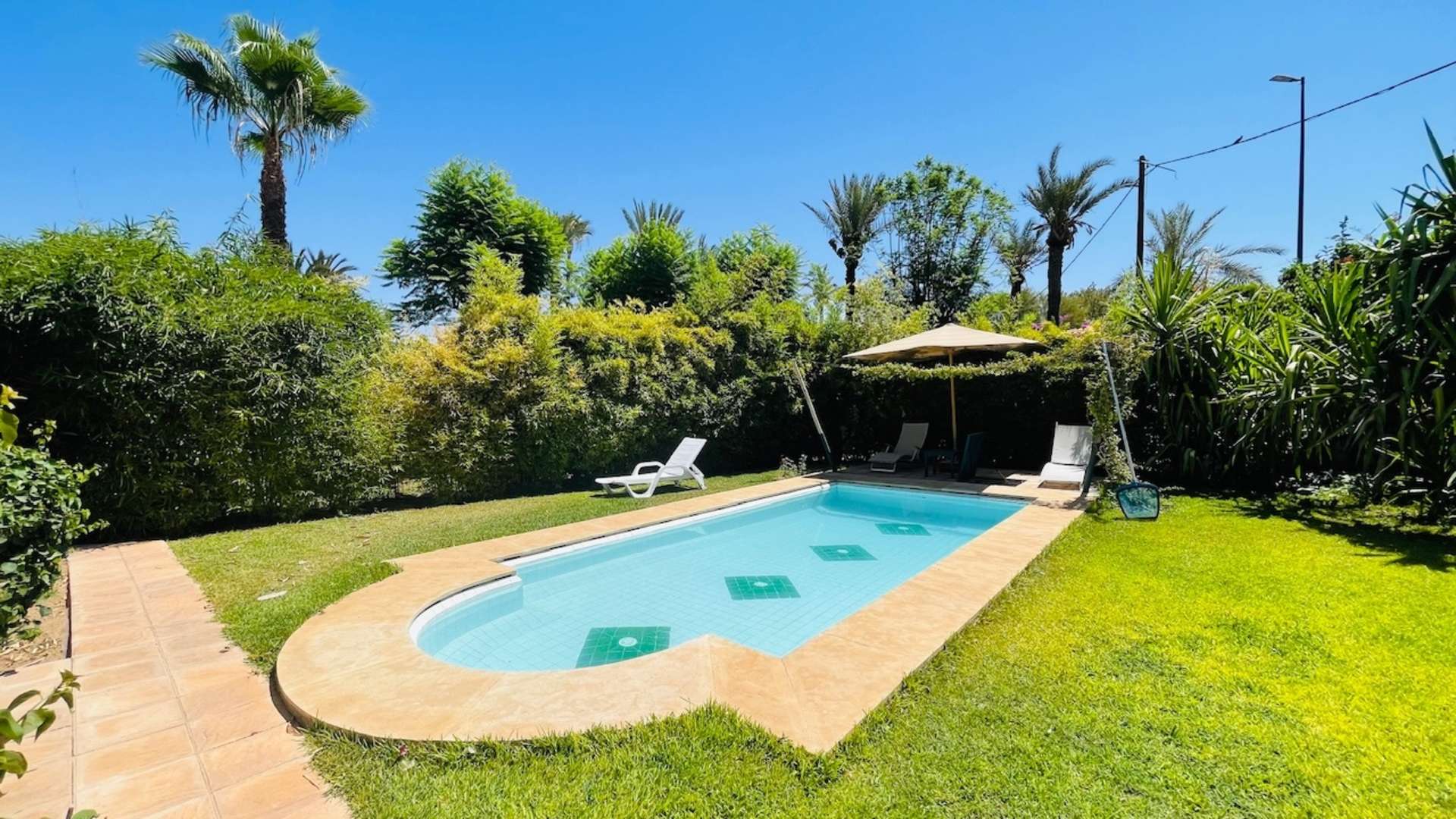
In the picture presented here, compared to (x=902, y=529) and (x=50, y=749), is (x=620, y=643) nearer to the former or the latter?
(x=50, y=749)

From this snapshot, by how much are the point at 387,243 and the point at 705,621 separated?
21302 mm

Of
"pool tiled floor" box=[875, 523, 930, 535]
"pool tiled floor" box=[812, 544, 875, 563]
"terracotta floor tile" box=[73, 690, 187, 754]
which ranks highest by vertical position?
"terracotta floor tile" box=[73, 690, 187, 754]

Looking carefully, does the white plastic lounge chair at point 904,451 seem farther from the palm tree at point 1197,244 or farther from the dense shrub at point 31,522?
the palm tree at point 1197,244

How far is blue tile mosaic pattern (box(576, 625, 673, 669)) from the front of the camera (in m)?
4.88

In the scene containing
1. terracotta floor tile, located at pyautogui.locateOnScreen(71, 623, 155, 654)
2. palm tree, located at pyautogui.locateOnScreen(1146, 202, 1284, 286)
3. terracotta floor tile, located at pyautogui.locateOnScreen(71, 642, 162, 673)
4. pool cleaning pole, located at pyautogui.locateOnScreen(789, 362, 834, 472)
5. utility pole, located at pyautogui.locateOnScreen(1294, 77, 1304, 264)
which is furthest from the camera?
palm tree, located at pyautogui.locateOnScreen(1146, 202, 1284, 286)

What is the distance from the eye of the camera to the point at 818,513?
1036 centimetres

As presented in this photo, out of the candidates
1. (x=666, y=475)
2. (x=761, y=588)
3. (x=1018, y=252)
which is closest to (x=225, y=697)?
(x=761, y=588)

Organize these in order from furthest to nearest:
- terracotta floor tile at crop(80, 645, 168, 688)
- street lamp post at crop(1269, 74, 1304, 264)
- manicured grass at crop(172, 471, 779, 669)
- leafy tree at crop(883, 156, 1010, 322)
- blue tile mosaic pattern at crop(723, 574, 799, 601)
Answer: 1. leafy tree at crop(883, 156, 1010, 322)
2. street lamp post at crop(1269, 74, 1304, 264)
3. blue tile mosaic pattern at crop(723, 574, 799, 601)
4. manicured grass at crop(172, 471, 779, 669)
5. terracotta floor tile at crop(80, 645, 168, 688)

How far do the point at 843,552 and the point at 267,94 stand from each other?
16.6m

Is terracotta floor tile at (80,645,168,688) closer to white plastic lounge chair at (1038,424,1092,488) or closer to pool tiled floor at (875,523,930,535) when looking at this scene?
pool tiled floor at (875,523,930,535)

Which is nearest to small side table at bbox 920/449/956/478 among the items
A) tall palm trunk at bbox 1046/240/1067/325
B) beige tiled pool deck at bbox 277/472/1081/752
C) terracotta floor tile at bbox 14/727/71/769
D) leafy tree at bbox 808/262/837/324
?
leafy tree at bbox 808/262/837/324

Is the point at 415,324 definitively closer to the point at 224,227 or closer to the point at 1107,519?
the point at 224,227

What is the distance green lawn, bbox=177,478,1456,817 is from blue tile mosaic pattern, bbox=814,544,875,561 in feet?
9.10

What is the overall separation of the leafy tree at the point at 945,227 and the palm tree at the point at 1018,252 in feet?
1.73
